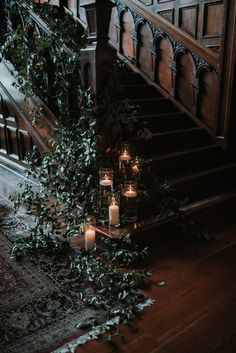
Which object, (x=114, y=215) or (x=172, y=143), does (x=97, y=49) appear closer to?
(x=114, y=215)

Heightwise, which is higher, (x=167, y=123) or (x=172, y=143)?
(x=167, y=123)

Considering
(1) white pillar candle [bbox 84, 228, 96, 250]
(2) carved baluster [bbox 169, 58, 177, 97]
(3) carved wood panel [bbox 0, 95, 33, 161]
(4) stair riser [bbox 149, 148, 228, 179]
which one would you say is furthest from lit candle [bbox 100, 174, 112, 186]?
(2) carved baluster [bbox 169, 58, 177, 97]

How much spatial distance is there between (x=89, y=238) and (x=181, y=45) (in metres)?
2.52

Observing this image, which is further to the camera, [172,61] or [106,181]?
[172,61]

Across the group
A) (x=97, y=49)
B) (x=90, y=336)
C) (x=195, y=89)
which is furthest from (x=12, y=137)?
(x=90, y=336)

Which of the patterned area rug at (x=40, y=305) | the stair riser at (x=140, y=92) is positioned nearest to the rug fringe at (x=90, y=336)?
the patterned area rug at (x=40, y=305)

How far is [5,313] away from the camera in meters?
1.70

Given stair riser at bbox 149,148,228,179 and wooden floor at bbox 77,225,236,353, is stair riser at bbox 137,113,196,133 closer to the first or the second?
stair riser at bbox 149,148,228,179

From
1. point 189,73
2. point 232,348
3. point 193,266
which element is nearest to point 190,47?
point 189,73

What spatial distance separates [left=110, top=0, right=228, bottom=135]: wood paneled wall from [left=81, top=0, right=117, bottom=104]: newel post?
1.45 meters

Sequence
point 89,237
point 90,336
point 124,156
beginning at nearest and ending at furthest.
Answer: point 90,336 → point 89,237 → point 124,156

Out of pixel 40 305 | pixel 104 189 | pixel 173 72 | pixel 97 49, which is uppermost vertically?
pixel 97 49

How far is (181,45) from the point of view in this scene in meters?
3.66

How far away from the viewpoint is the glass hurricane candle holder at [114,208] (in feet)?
7.39
